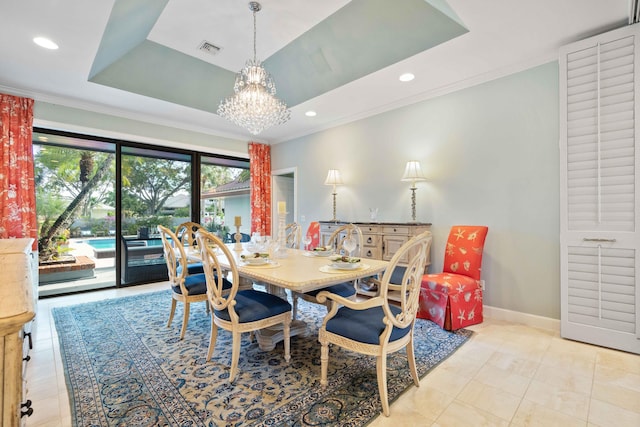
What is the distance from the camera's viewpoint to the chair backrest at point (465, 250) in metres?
3.09

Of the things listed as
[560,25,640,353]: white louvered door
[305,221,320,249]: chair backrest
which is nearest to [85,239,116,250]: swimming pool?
[305,221,320,249]: chair backrest

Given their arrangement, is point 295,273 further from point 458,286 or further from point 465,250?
point 465,250

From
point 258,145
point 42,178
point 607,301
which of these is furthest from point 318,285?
point 258,145

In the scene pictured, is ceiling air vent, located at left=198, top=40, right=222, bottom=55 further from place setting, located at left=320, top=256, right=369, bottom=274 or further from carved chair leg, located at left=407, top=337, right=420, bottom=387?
carved chair leg, located at left=407, top=337, right=420, bottom=387

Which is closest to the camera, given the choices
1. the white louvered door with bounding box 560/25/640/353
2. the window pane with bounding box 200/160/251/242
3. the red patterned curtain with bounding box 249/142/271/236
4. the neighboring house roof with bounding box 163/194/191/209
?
the white louvered door with bounding box 560/25/640/353

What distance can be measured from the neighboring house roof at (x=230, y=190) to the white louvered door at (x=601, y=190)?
510cm

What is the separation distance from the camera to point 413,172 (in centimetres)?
368

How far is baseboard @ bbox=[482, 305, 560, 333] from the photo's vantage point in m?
2.88

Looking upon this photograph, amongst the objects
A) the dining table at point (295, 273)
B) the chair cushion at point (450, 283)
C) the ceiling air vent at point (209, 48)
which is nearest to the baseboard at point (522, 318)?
the chair cushion at point (450, 283)

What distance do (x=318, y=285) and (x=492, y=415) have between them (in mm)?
1199

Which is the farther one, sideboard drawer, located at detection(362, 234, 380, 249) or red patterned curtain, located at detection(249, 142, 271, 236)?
red patterned curtain, located at detection(249, 142, 271, 236)

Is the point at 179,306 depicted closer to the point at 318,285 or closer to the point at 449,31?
the point at 318,285

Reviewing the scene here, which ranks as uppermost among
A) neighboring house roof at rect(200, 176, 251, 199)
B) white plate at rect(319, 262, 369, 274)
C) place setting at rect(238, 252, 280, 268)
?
neighboring house roof at rect(200, 176, 251, 199)

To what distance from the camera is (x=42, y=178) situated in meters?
3.99
